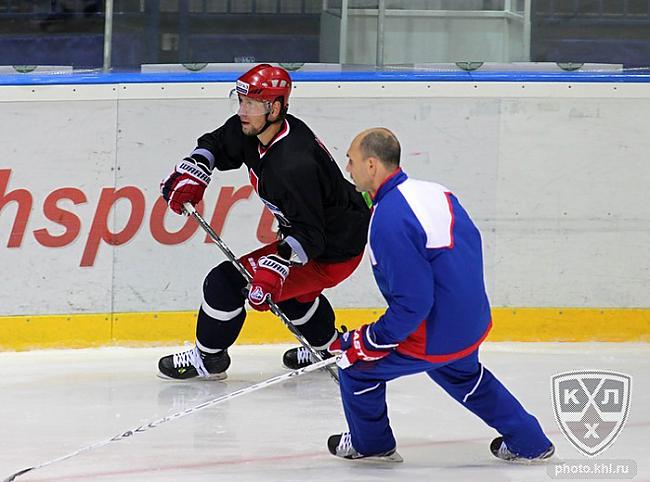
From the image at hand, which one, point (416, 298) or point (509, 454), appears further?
point (509, 454)

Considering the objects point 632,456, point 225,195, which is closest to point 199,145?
point 225,195

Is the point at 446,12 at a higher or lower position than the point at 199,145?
higher

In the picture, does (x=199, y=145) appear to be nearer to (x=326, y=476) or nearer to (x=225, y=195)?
(x=225, y=195)

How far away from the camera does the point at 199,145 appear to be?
4.48 meters

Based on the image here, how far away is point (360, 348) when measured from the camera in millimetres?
3291

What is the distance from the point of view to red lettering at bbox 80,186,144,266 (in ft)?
16.2

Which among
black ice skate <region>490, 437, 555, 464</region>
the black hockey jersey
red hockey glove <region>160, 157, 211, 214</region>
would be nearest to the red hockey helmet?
the black hockey jersey

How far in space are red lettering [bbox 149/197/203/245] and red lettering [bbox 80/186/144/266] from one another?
2.1 inches

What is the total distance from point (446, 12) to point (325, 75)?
1.94 ft

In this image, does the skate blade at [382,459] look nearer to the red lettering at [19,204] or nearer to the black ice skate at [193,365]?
the black ice skate at [193,365]

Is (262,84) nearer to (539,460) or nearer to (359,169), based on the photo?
(359,169)

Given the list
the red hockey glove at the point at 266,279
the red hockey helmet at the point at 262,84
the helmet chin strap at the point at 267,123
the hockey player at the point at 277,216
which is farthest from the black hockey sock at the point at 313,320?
the red hockey helmet at the point at 262,84

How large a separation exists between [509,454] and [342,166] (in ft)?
5.92

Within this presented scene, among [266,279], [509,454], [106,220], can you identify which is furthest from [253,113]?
[509,454]
